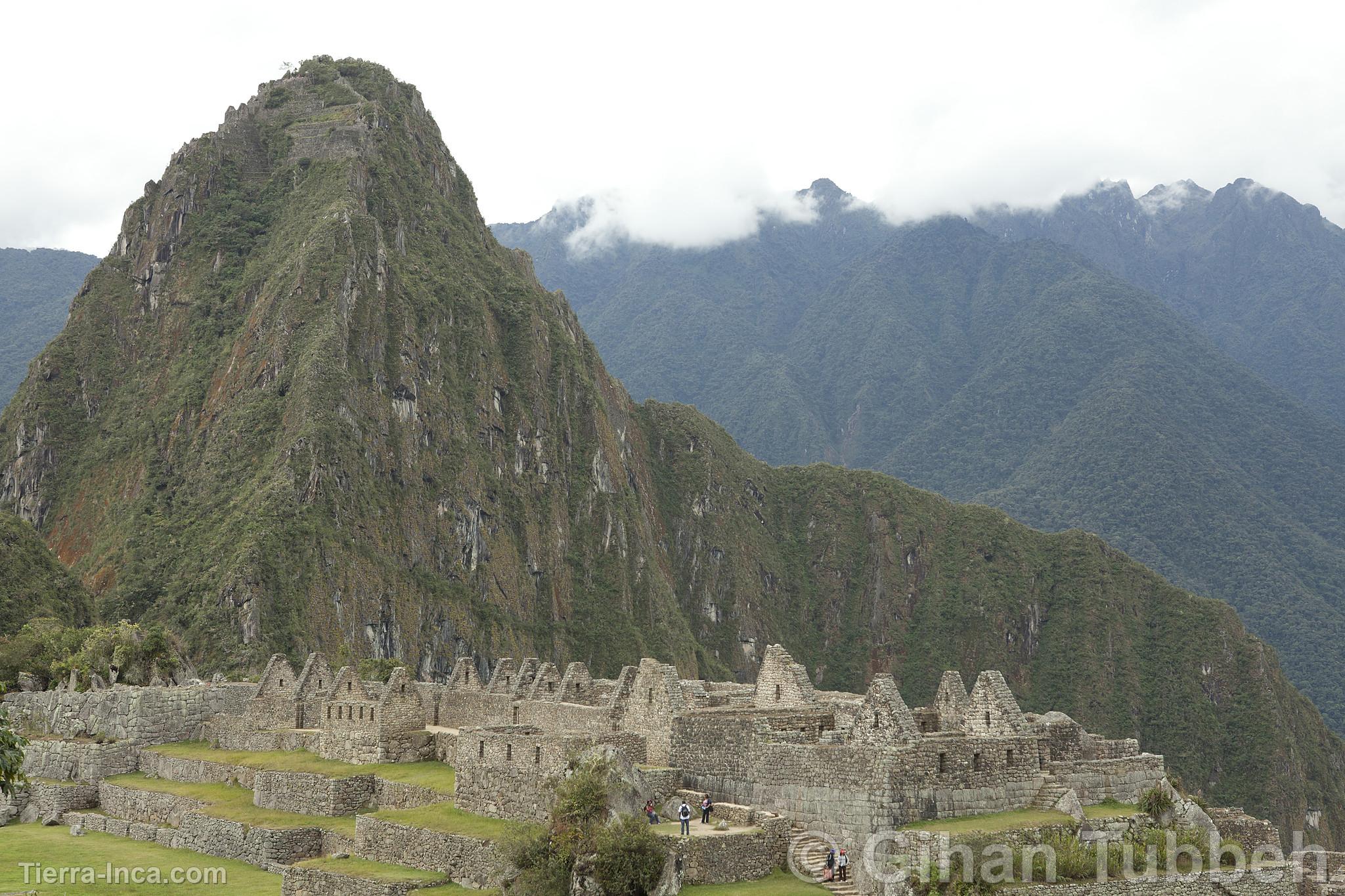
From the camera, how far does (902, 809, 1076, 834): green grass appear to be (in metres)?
27.2

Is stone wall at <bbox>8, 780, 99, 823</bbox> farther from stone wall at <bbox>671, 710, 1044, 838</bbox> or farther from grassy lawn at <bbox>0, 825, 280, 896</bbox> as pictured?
stone wall at <bbox>671, 710, 1044, 838</bbox>

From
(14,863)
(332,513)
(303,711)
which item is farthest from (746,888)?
(332,513)

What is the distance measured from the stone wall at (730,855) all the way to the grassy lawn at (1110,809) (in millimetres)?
6011

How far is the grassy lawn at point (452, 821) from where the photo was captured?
31.6 m

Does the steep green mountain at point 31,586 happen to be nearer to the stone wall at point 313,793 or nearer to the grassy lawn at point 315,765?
the grassy lawn at point 315,765

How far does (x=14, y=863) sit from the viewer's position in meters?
38.0

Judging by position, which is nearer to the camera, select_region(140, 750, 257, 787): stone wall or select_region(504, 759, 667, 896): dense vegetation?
select_region(504, 759, 667, 896): dense vegetation

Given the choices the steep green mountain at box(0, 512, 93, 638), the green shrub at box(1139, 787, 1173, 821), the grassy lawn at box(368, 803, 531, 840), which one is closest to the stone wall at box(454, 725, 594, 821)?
the grassy lawn at box(368, 803, 531, 840)

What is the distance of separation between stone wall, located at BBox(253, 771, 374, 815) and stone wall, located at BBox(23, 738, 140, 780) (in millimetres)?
11475

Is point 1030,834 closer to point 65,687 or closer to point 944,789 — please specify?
point 944,789

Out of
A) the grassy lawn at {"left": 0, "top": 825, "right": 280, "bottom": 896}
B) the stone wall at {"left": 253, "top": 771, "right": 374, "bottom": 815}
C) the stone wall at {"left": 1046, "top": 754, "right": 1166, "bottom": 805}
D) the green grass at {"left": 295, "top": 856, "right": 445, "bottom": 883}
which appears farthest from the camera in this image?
the stone wall at {"left": 253, "top": 771, "right": 374, "bottom": 815}

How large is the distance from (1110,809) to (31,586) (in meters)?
108

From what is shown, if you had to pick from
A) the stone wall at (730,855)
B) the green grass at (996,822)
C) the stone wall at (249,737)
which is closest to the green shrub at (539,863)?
the stone wall at (730,855)

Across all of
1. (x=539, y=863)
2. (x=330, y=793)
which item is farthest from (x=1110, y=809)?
(x=330, y=793)
